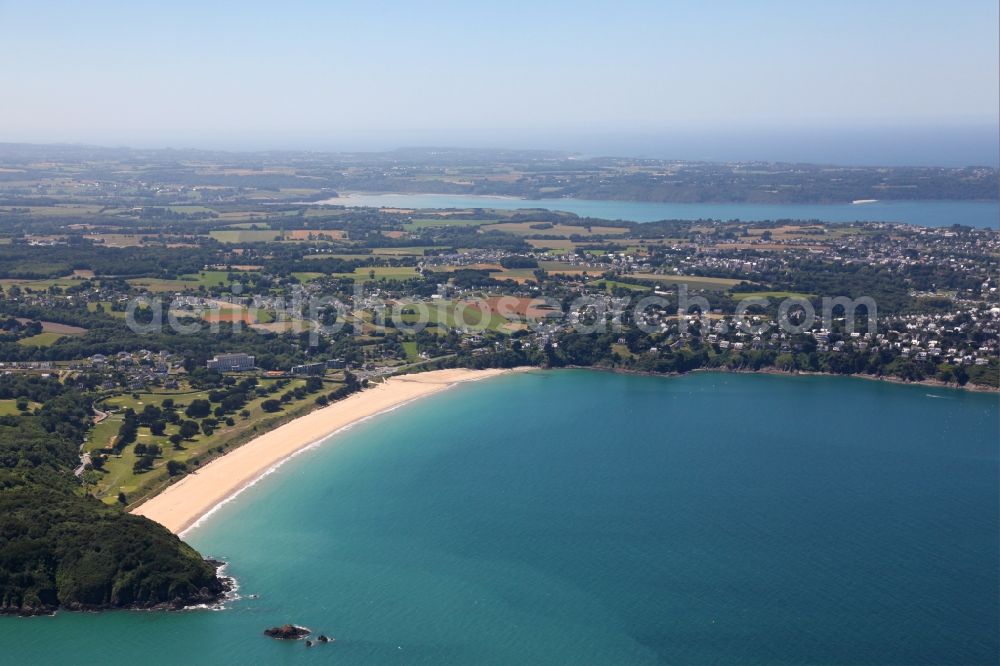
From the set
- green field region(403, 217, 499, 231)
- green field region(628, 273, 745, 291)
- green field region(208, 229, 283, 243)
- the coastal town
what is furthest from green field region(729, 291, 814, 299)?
green field region(208, 229, 283, 243)

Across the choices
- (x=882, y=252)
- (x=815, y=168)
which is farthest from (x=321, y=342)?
(x=815, y=168)

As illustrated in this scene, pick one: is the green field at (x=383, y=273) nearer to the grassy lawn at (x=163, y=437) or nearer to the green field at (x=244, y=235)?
the green field at (x=244, y=235)

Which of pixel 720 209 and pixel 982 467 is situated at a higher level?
pixel 720 209

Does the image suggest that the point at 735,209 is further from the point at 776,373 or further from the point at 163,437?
the point at 163,437

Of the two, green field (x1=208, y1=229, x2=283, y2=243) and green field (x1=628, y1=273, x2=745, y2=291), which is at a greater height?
green field (x1=208, y1=229, x2=283, y2=243)

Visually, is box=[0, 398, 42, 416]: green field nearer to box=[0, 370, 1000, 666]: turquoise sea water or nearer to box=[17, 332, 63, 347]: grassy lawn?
box=[17, 332, 63, 347]: grassy lawn

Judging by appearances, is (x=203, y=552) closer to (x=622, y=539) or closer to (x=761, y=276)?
(x=622, y=539)
